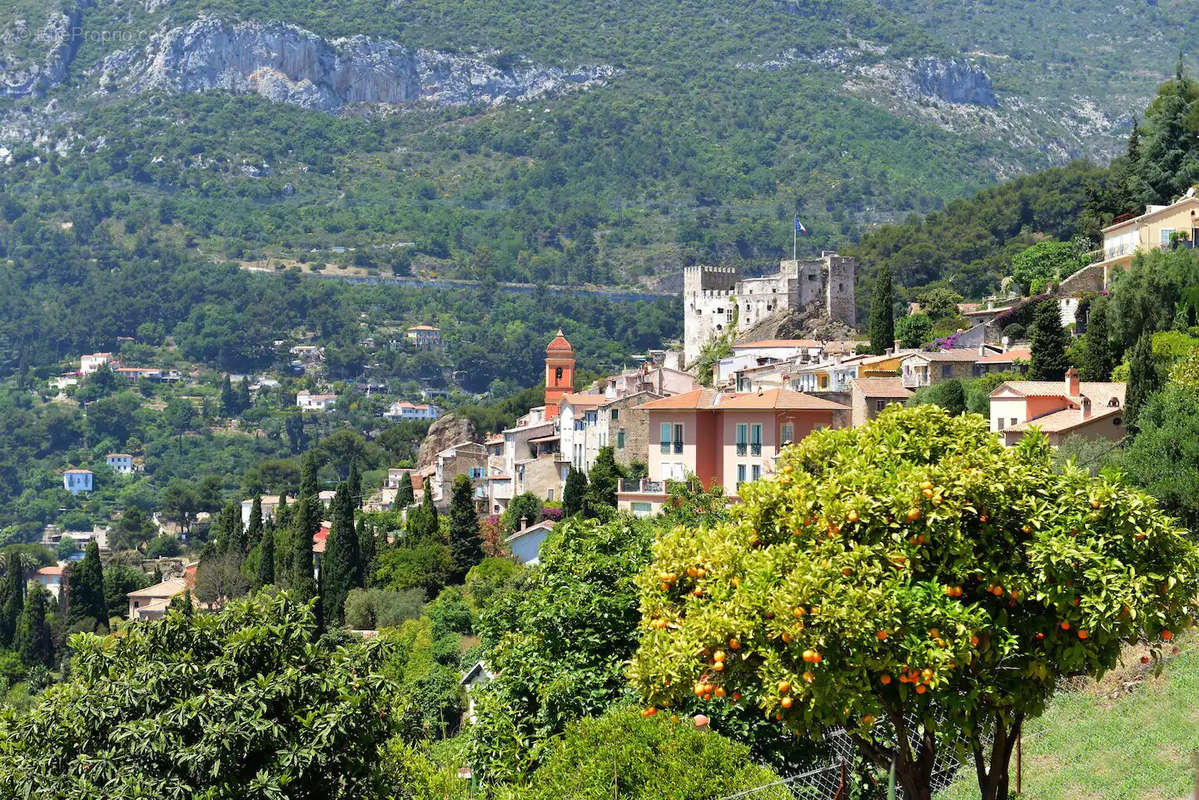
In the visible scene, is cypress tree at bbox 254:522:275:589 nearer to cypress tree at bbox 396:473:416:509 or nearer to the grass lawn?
cypress tree at bbox 396:473:416:509

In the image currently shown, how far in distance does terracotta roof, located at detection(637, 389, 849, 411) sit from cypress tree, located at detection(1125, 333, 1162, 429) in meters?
13.2

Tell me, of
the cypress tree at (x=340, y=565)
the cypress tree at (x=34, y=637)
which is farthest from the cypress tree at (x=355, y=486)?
the cypress tree at (x=340, y=565)

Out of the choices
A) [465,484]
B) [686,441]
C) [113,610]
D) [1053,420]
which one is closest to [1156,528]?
[1053,420]

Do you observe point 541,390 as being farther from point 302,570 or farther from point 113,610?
point 302,570

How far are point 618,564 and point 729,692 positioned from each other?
641cm

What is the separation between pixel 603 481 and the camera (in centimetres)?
5844

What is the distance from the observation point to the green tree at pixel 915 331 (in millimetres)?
72000

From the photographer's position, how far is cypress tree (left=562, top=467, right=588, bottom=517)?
58.3 meters

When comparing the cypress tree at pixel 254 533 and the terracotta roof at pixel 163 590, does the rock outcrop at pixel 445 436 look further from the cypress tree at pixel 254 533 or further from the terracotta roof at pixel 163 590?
the cypress tree at pixel 254 533

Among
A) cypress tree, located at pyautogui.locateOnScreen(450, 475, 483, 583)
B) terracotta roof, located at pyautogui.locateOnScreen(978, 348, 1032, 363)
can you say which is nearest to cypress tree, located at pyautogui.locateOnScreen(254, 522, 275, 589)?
cypress tree, located at pyautogui.locateOnScreen(450, 475, 483, 583)

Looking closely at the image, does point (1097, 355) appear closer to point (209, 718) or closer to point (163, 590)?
point (209, 718)

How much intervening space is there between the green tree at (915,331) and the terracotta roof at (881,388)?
15046 millimetres

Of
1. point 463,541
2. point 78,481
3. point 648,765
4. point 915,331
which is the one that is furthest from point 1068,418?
point 78,481

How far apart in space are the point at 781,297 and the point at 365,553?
1418 inches
